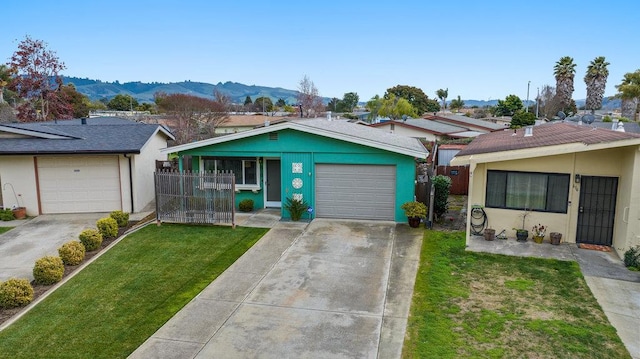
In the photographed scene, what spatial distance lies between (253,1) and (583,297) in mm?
22705

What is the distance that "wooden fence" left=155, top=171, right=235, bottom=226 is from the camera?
1447 centimetres

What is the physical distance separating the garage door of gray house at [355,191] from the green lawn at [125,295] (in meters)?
2.90

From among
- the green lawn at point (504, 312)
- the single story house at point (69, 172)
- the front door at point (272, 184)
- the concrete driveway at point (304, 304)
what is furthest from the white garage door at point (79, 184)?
the green lawn at point (504, 312)

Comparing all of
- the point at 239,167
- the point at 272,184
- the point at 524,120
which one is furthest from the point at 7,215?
the point at 524,120

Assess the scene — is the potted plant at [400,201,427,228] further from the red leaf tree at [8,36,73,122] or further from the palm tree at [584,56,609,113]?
the palm tree at [584,56,609,113]

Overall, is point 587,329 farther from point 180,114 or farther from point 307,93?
point 307,93

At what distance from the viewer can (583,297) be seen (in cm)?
892

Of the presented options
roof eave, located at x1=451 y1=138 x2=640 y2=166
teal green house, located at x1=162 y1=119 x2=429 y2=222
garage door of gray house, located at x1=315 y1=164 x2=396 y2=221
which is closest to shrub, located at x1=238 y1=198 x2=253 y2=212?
teal green house, located at x1=162 y1=119 x2=429 y2=222

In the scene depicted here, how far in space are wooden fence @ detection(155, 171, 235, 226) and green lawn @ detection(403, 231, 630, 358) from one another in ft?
21.8

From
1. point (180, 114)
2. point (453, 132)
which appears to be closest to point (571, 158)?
point (453, 132)

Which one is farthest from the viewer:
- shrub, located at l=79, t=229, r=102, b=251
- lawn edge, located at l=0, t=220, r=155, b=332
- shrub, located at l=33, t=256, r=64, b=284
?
shrub, located at l=79, t=229, r=102, b=251

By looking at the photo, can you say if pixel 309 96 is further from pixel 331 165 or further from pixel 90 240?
pixel 90 240

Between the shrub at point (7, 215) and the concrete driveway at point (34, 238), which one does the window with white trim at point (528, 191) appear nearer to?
the concrete driveway at point (34, 238)

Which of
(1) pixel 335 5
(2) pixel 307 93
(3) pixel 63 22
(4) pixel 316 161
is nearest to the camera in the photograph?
(4) pixel 316 161
